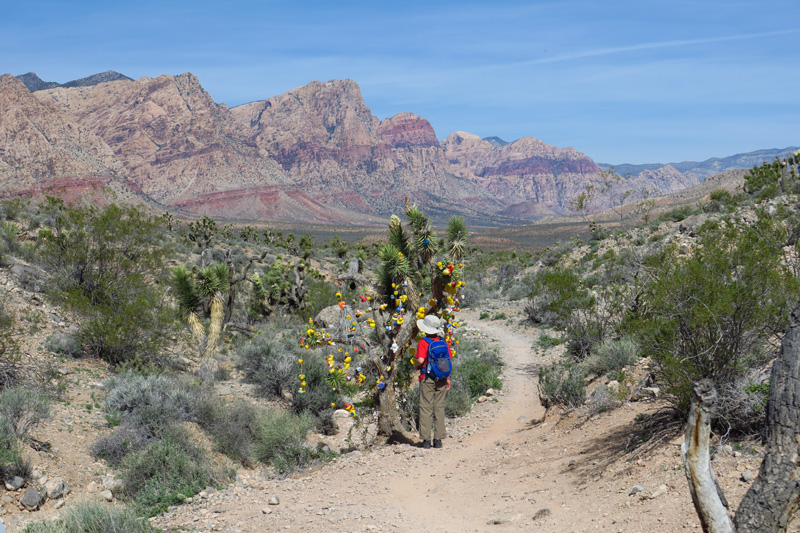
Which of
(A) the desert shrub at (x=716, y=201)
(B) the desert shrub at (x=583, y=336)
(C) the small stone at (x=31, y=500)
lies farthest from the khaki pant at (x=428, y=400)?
(A) the desert shrub at (x=716, y=201)

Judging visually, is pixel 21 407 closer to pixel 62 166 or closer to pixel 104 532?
pixel 104 532

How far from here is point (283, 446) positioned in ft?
30.2

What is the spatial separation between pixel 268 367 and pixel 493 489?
8.26 metres

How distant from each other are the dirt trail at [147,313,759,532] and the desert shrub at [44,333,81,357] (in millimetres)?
6325

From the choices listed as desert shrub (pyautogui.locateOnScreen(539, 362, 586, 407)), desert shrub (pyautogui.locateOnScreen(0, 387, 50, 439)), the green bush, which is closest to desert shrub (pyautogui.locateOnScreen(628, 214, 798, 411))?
desert shrub (pyautogui.locateOnScreen(539, 362, 586, 407))

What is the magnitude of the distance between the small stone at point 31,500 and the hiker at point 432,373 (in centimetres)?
538

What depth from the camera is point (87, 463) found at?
8.23 m

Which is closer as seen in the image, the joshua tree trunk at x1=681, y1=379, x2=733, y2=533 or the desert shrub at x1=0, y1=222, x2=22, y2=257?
the joshua tree trunk at x1=681, y1=379, x2=733, y2=533

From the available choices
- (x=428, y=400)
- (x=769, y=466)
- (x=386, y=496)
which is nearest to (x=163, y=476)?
(x=386, y=496)

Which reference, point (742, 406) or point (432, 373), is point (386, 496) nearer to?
point (432, 373)

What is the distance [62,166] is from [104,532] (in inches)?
6749

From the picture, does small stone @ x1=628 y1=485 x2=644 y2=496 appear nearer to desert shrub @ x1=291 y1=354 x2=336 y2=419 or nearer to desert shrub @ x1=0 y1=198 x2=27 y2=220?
desert shrub @ x1=291 y1=354 x2=336 y2=419

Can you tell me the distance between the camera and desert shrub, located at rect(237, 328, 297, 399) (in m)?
13.5

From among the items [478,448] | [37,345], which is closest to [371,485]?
[478,448]
